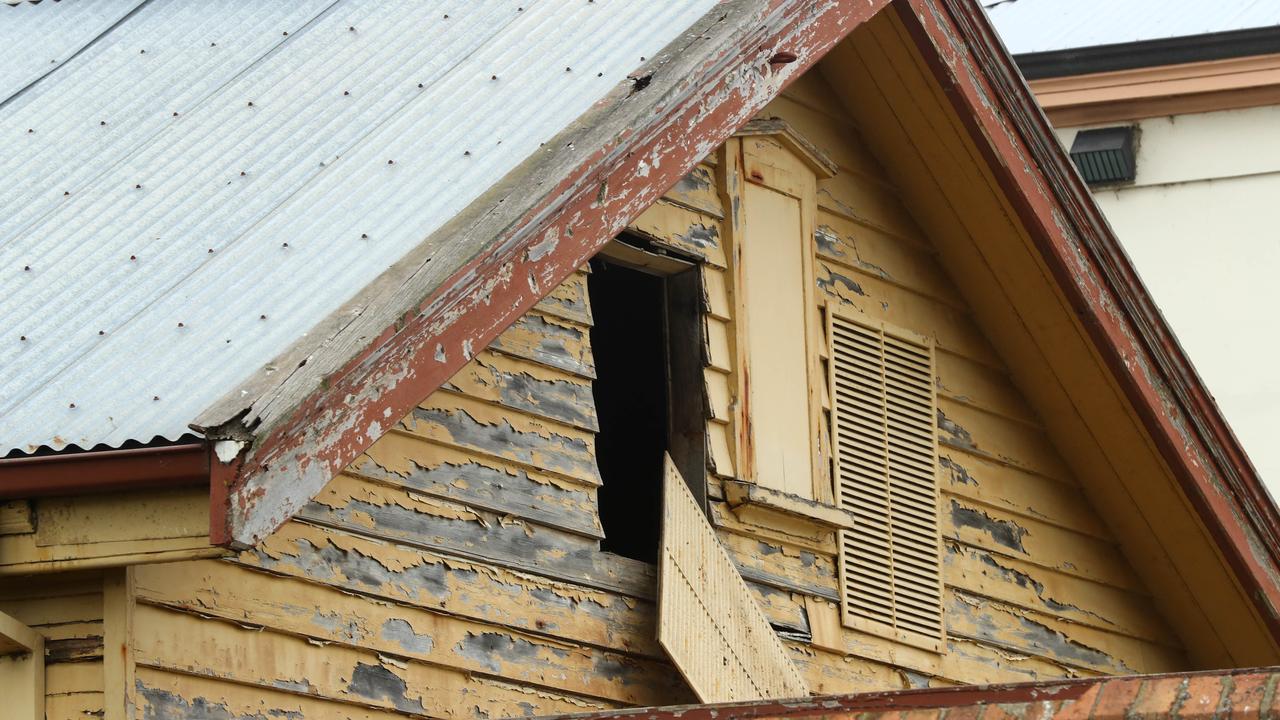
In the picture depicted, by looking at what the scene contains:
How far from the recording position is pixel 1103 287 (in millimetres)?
8688

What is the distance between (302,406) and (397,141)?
175 centimetres

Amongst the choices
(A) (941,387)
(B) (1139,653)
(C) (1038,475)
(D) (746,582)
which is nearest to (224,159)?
(D) (746,582)

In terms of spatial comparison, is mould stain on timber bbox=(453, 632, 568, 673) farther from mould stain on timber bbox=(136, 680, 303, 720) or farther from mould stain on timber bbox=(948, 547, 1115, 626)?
mould stain on timber bbox=(948, 547, 1115, 626)

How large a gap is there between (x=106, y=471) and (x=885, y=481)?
3877 millimetres

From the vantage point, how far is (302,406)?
5.48 meters

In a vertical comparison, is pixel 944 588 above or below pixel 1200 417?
below

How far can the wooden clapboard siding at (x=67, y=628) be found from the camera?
5.78 meters

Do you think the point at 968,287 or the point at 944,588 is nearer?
the point at 944,588

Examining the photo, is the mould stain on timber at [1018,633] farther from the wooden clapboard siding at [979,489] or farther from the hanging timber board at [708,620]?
the hanging timber board at [708,620]

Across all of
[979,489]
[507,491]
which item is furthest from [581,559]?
[979,489]

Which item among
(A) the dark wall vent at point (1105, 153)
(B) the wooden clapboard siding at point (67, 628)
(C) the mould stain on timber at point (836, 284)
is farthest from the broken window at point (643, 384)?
(A) the dark wall vent at point (1105, 153)

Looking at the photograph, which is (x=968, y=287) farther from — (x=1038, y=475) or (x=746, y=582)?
(x=746, y=582)

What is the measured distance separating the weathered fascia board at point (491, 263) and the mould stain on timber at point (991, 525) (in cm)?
229

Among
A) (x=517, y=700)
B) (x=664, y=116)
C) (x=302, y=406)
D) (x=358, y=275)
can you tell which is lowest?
(x=517, y=700)
